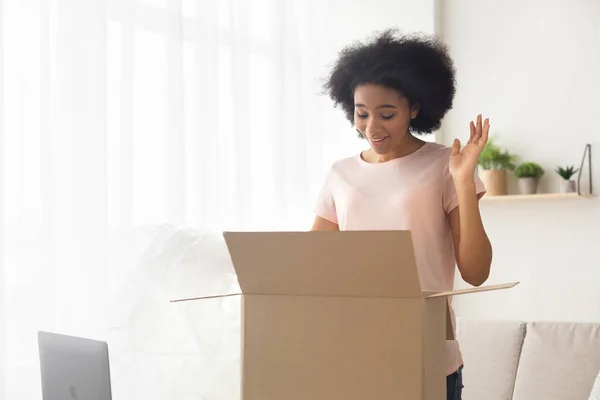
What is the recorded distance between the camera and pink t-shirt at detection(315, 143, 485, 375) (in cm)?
158

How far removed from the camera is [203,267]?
242 cm

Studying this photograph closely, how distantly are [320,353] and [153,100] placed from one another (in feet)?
5.61

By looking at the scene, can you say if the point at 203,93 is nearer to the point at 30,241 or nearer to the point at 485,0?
the point at 30,241

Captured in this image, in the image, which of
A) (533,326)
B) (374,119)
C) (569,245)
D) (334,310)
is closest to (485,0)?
(569,245)

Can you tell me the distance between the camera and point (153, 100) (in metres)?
2.75

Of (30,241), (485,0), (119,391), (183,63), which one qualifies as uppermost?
(485,0)

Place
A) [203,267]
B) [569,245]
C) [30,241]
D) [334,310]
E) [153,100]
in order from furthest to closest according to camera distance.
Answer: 1. [569,245]
2. [153,100]
3. [203,267]
4. [30,241]
5. [334,310]

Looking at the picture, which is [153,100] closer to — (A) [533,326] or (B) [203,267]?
(B) [203,267]

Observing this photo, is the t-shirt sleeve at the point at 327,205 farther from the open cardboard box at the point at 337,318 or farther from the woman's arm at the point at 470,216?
the open cardboard box at the point at 337,318

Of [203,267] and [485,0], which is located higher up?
[485,0]

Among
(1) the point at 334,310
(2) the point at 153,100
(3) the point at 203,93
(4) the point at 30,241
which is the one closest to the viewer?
(1) the point at 334,310

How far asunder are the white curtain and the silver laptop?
541mm

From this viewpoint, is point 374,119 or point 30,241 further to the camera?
point 30,241

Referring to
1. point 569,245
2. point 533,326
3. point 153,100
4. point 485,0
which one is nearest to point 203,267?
point 153,100
